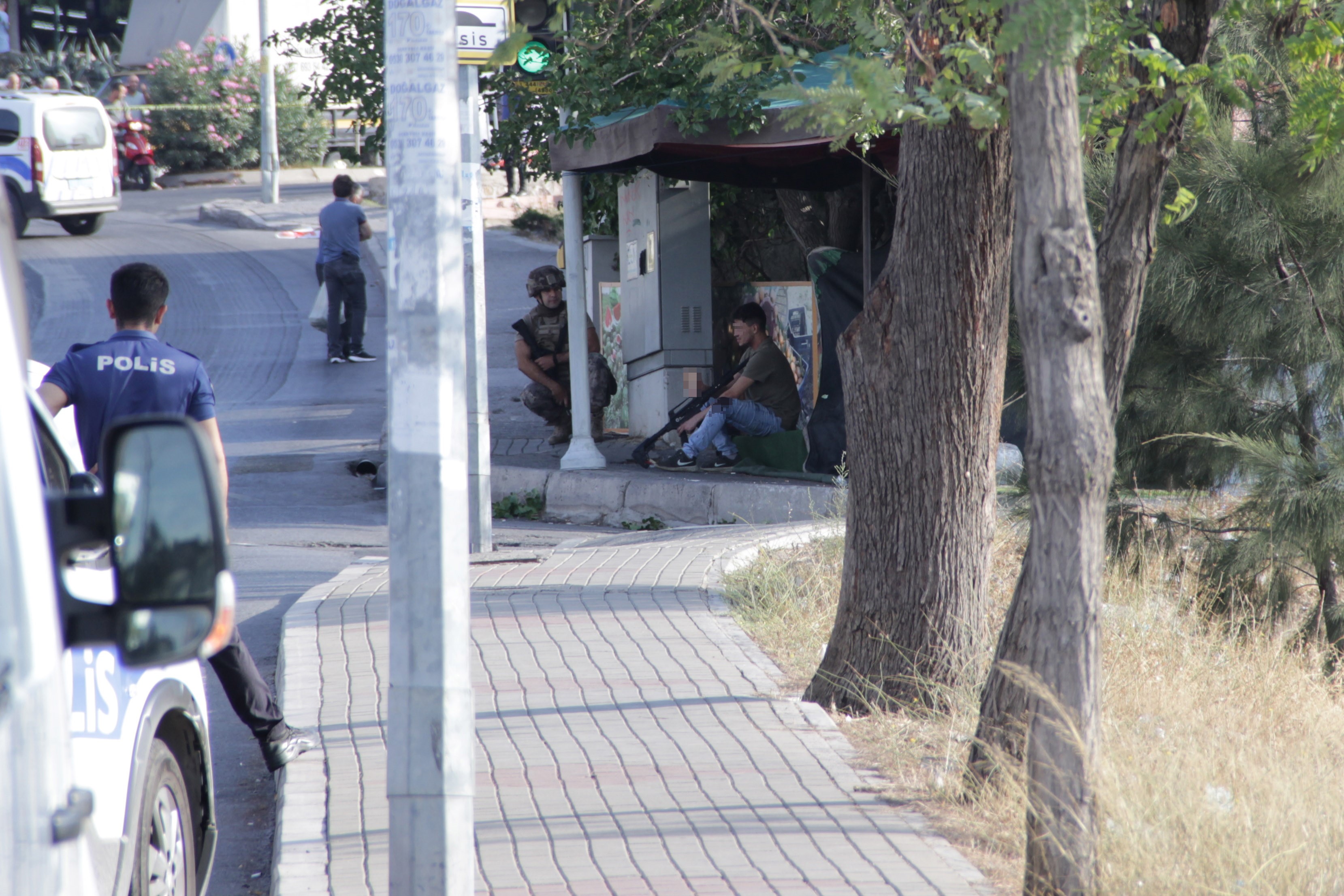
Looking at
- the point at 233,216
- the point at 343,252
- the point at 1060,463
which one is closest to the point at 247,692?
the point at 1060,463

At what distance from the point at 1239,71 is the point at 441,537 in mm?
2943

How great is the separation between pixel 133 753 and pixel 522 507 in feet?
26.3

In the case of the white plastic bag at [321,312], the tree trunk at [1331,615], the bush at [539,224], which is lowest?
the tree trunk at [1331,615]

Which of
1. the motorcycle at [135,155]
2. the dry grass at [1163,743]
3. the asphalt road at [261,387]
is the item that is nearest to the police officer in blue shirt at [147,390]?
the asphalt road at [261,387]

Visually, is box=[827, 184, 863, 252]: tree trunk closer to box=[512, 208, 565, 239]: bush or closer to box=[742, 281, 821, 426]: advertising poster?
box=[742, 281, 821, 426]: advertising poster

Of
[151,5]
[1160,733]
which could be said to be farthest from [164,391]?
[151,5]

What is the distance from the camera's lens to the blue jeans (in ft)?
34.7

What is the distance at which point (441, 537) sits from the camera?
307 cm

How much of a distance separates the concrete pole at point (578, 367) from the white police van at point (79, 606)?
27.3 ft

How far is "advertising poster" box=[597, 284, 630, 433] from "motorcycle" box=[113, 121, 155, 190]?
20742 mm

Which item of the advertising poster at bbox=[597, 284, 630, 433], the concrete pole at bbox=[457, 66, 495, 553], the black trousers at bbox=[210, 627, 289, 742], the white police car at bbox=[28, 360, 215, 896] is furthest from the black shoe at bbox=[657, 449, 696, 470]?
the white police car at bbox=[28, 360, 215, 896]

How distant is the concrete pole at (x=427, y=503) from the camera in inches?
121

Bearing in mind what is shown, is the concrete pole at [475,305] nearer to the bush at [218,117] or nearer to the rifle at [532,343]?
the rifle at [532,343]

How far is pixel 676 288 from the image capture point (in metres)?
11.8
